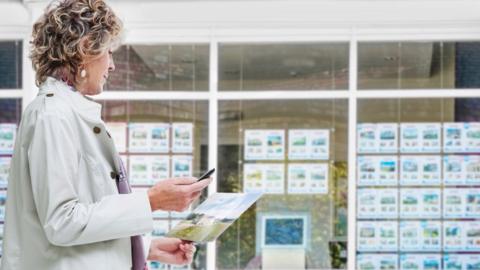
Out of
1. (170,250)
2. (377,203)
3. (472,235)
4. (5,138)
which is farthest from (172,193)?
(5,138)

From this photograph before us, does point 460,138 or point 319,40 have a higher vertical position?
point 319,40

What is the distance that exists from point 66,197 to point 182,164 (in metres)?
5.93

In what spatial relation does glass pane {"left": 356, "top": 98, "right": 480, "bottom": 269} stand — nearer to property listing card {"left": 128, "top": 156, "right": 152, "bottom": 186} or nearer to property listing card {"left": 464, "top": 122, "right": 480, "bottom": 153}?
property listing card {"left": 464, "top": 122, "right": 480, "bottom": 153}

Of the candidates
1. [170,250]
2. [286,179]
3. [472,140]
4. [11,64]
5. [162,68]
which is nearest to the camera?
[170,250]

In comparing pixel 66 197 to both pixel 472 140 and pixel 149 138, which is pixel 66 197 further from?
pixel 472 140

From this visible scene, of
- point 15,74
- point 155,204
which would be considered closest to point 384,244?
point 15,74

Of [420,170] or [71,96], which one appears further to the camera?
[420,170]

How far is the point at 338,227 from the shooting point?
23.3 ft

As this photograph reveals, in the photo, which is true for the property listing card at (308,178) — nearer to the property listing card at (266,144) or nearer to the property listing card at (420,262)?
the property listing card at (266,144)

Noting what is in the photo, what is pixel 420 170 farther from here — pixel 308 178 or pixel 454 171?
pixel 308 178

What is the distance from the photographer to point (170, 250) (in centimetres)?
196

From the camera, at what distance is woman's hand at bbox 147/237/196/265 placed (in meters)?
1.94

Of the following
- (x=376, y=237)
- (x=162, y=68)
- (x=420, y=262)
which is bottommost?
(x=420, y=262)

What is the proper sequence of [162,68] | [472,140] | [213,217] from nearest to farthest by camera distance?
[213,217] < [472,140] < [162,68]
